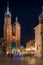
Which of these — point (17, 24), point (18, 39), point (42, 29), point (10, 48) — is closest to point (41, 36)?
point (42, 29)

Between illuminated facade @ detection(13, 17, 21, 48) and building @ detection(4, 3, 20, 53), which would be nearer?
building @ detection(4, 3, 20, 53)

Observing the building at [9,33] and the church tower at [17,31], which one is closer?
the building at [9,33]

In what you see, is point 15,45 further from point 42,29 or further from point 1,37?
point 42,29

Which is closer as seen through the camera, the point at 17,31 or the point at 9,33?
the point at 9,33

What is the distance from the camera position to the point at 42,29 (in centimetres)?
9562

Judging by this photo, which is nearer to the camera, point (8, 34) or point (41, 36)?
point (41, 36)

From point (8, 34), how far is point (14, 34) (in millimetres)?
11239

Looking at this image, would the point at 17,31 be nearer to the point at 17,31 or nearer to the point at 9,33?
the point at 17,31

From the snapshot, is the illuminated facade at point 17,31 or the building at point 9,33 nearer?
the building at point 9,33

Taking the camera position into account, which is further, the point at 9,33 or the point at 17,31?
the point at 17,31

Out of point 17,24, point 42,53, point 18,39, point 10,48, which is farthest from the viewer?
point 17,24

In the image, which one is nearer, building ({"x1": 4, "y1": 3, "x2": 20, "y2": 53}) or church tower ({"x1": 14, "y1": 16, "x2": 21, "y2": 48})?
building ({"x1": 4, "y1": 3, "x2": 20, "y2": 53})

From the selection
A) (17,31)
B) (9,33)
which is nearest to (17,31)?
(17,31)

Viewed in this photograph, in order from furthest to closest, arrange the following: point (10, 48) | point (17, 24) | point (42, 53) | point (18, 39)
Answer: point (17, 24)
point (18, 39)
point (10, 48)
point (42, 53)
